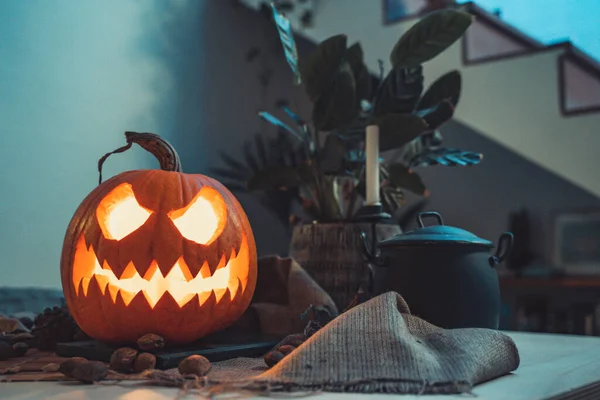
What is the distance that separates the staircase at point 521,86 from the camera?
282 cm

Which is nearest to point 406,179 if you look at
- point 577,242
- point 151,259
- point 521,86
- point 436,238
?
point 436,238

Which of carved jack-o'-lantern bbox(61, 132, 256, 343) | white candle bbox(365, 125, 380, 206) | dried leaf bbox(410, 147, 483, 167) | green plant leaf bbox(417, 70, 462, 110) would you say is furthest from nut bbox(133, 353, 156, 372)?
green plant leaf bbox(417, 70, 462, 110)

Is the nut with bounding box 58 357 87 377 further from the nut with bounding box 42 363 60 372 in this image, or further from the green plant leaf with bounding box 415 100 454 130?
the green plant leaf with bounding box 415 100 454 130

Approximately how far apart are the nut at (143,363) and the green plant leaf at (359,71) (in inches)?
37.4

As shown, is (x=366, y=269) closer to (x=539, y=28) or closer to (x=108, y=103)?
(x=108, y=103)

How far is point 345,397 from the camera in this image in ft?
1.93

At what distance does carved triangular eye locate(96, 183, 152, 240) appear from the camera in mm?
843

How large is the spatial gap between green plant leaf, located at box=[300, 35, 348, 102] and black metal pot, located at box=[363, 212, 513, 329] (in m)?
0.57

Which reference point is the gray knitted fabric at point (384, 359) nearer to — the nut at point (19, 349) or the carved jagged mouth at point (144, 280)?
the carved jagged mouth at point (144, 280)

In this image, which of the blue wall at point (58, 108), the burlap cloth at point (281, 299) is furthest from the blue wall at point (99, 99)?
the burlap cloth at point (281, 299)

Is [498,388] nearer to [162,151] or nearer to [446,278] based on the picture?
[446,278]

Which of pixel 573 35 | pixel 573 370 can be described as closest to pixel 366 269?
pixel 573 370

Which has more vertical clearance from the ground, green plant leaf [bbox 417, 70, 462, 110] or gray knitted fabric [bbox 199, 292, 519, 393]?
green plant leaf [bbox 417, 70, 462, 110]

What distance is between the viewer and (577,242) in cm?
333
